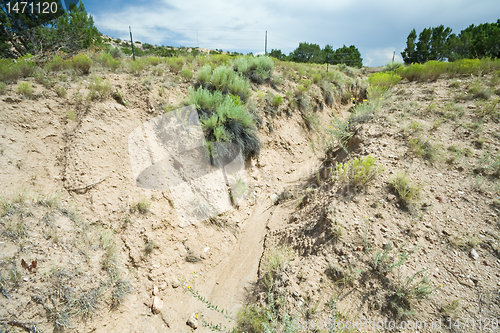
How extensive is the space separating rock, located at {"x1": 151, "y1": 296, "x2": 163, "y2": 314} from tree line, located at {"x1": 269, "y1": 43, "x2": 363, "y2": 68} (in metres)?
28.2

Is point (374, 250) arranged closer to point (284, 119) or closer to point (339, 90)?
point (284, 119)

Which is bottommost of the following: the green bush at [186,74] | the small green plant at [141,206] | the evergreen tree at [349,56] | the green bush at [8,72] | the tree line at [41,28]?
the small green plant at [141,206]

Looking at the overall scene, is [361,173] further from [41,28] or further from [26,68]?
[41,28]

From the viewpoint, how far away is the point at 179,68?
678 centimetres

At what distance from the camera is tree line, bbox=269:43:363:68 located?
87.8 ft

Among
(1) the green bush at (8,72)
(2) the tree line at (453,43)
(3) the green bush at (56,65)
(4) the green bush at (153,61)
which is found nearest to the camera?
(1) the green bush at (8,72)

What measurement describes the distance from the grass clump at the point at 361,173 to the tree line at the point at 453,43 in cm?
1839

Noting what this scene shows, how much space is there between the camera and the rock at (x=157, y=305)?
326cm

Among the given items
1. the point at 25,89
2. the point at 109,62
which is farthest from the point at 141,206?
the point at 109,62

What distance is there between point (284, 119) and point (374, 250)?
5552 mm

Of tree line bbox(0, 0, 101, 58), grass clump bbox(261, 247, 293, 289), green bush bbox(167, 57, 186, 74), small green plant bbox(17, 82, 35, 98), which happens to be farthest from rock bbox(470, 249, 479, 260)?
tree line bbox(0, 0, 101, 58)

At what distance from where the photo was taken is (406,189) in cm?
364

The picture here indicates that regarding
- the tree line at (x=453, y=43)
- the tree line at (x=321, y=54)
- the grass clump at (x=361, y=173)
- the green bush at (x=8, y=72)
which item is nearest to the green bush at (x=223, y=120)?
the grass clump at (x=361, y=173)

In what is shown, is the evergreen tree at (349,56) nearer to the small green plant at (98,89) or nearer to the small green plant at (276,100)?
the small green plant at (276,100)
